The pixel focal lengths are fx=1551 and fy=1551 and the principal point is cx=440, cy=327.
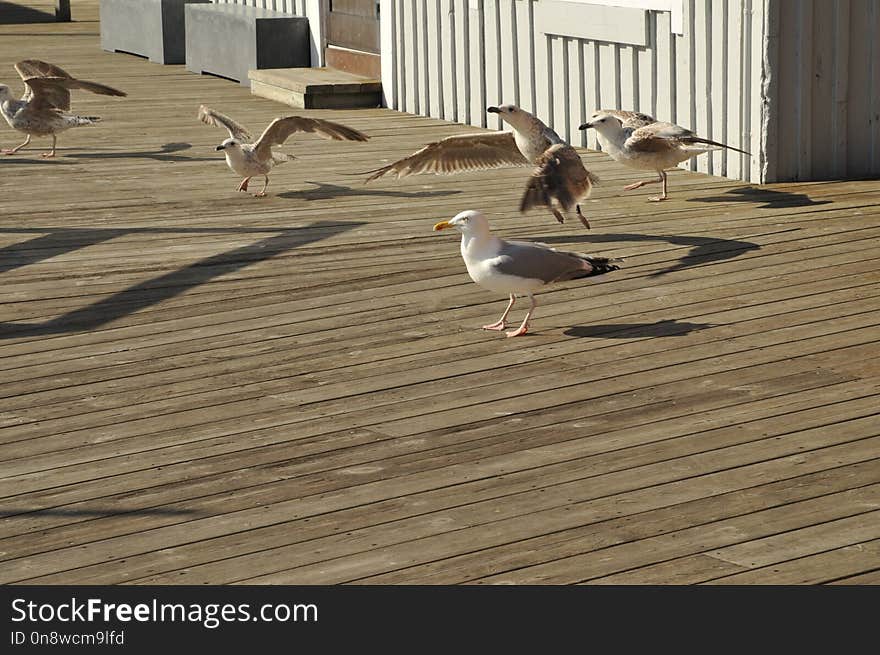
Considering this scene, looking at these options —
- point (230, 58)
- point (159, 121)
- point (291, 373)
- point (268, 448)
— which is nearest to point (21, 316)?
point (291, 373)

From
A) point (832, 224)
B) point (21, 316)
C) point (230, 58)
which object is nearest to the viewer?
point (21, 316)

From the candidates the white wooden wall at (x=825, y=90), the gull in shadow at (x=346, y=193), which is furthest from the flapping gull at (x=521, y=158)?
the white wooden wall at (x=825, y=90)

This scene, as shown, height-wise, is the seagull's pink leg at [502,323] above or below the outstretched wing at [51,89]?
below

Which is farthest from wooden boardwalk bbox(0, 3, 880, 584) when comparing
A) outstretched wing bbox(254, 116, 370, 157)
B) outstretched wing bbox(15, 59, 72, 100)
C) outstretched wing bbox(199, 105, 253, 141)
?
outstretched wing bbox(15, 59, 72, 100)

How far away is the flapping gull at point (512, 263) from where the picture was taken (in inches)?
247

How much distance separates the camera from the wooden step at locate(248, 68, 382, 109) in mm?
13961

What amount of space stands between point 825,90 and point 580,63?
2.15m

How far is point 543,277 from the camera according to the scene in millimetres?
6320

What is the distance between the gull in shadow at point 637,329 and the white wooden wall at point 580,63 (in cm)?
357

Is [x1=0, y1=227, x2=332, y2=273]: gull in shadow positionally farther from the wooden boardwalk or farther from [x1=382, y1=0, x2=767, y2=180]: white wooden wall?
[x1=382, y1=0, x2=767, y2=180]: white wooden wall

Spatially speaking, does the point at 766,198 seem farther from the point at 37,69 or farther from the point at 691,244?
the point at 37,69

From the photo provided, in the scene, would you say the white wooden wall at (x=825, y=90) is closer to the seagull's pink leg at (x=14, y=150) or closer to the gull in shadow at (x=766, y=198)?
the gull in shadow at (x=766, y=198)
